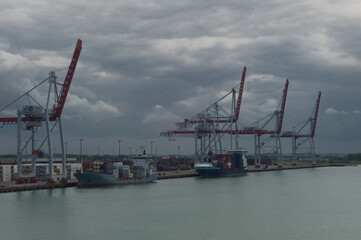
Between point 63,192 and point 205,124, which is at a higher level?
point 205,124

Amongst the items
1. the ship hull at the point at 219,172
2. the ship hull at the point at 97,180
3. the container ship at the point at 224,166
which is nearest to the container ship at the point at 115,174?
the ship hull at the point at 97,180

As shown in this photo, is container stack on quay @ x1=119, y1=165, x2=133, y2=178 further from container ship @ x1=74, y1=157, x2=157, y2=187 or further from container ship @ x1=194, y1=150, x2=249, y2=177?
container ship @ x1=194, y1=150, x2=249, y2=177

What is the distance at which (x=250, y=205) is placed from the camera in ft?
154

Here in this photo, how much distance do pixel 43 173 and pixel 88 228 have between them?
45786 millimetres

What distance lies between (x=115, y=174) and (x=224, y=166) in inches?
1615

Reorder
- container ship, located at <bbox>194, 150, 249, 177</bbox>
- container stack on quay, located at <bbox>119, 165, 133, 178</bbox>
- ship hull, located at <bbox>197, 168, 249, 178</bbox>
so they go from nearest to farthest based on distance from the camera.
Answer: container stack on quay, located at <bbox>119, 165, 133, 178</bbox>, ship hull, located at <bbox>197, 168, 249, 178</bbox>, container ship, located at <bbox>194, 150, 249, 177</bbox>

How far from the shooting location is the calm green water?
32844 millimetres

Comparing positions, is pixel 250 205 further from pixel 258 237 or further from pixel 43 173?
pixel 43 173

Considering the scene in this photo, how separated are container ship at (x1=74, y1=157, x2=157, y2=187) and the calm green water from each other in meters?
9.91

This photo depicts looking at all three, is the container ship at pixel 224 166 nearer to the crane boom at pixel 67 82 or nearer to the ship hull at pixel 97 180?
the ship hull at pixel 97 180

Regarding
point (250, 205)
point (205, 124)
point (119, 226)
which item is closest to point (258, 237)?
point (119, 226)

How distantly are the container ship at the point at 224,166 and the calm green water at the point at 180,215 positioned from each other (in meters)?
42.5

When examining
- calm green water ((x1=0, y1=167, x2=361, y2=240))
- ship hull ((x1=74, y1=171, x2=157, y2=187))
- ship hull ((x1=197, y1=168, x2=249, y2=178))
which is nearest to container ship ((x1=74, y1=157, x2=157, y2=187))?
ship hull ((x1=74, y1=171, x2=157, y2=187))

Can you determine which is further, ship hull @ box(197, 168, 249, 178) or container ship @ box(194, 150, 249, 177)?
container ship @ box(194, 150, 249, 177)
